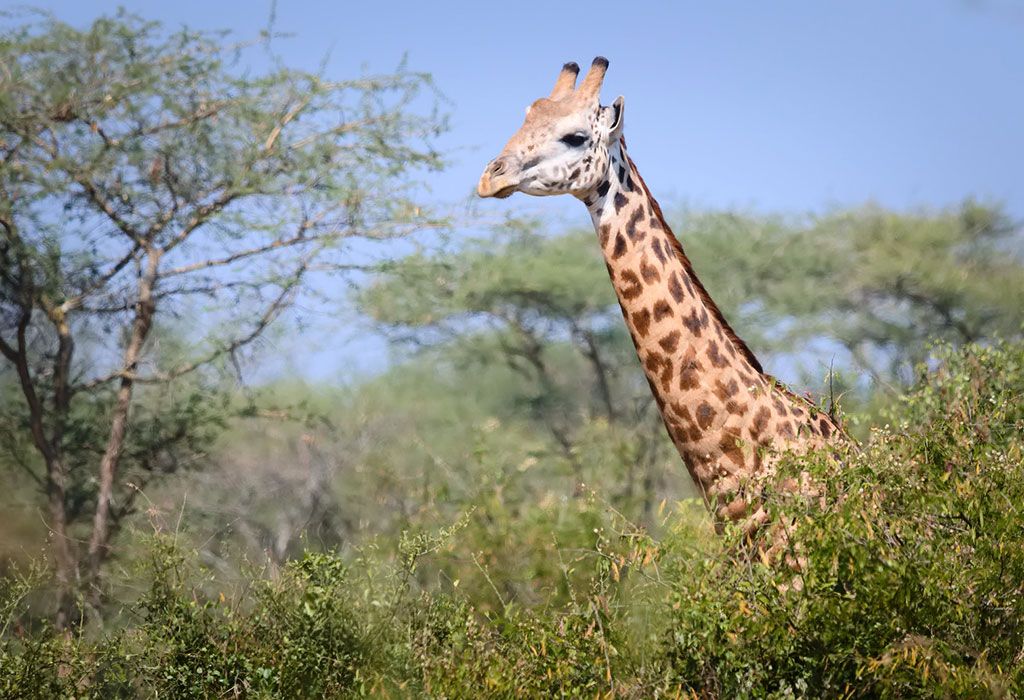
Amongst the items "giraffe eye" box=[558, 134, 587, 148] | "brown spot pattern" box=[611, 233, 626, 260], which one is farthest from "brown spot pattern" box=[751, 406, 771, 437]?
"giraffe eye" box=[558, 134, 587, 148]

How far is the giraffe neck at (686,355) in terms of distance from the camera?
504cm

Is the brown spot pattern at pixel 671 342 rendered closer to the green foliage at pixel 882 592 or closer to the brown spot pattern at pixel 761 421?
the brown spot pattern at pixel 761 421

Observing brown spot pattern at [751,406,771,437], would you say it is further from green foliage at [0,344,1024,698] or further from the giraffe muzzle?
the giraffe muzzle

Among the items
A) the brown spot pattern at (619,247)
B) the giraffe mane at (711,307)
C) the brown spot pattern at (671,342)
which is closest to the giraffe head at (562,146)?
the brown spot pattern at (619,247)

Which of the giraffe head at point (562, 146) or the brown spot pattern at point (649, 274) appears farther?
the brown spot pattern at point (649, 274)

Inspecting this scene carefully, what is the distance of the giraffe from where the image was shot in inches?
199

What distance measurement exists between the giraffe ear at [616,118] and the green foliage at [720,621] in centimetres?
183

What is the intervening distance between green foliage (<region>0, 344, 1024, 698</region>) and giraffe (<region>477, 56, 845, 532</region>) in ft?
1.59

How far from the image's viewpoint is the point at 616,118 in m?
5.46

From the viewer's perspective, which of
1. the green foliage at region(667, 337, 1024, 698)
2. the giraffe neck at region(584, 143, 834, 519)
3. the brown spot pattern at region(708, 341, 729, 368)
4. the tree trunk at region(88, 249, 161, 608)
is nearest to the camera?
the green foliage at region(667, 337, 1024, 698)

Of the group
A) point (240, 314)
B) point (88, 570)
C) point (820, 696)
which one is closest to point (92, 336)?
point (240, 314)

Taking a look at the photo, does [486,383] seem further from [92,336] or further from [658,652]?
[658,652]

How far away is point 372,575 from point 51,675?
1591mm

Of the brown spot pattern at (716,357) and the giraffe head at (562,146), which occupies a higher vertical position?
A: the giraffe head at (562,146)
